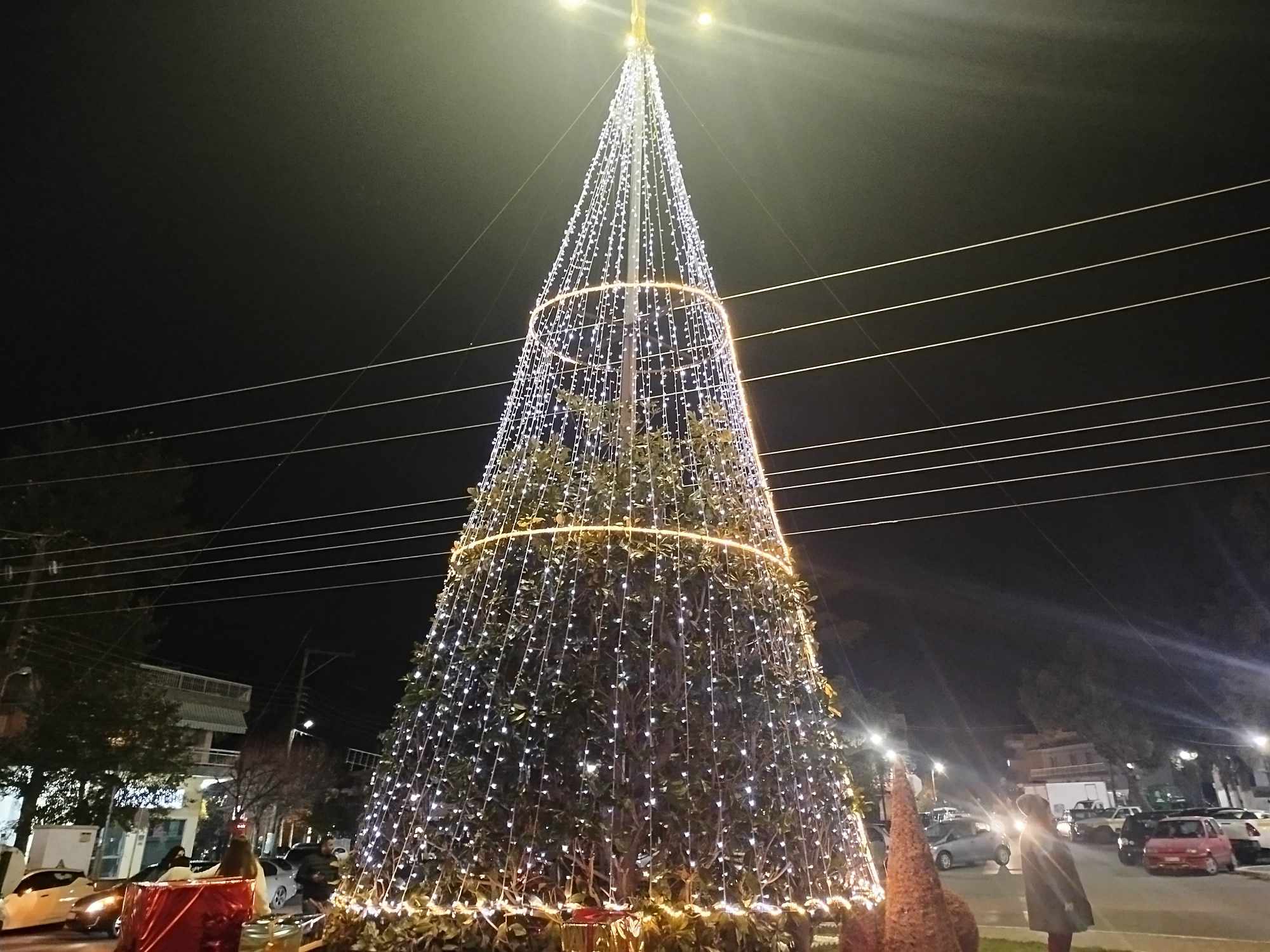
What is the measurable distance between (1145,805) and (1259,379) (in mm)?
34804

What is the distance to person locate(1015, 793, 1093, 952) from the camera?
22.4 feet

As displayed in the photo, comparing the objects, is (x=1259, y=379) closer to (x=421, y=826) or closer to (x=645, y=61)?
(x=645, y=61)

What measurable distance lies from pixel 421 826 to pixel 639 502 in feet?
8.42

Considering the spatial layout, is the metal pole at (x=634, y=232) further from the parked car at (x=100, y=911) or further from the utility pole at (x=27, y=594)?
the utility pole at (x=27, y=594)

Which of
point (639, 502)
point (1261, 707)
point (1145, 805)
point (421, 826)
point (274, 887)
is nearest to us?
point (421, 826)

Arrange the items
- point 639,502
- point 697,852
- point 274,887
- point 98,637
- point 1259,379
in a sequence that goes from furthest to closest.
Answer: point 98,637, point 274,887, point 1259,379, point 639,502, point 697,852

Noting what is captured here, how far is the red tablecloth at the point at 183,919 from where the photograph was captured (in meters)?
4.81

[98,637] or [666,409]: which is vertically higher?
[98,637]

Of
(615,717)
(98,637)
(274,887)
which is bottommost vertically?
(274,887)

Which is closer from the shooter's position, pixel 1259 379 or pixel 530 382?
pixel 530 382

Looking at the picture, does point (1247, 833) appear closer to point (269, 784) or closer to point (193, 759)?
point (193, 759)

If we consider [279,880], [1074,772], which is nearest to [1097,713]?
[1074,772]

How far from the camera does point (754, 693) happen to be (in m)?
5.55

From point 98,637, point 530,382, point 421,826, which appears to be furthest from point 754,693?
point 98,637
